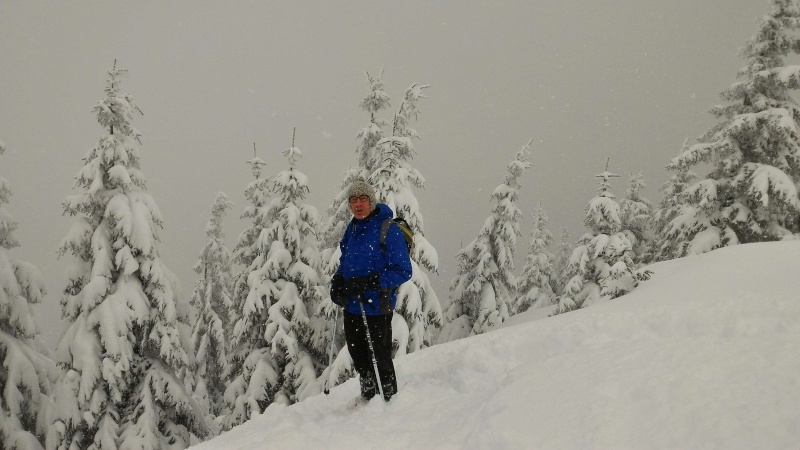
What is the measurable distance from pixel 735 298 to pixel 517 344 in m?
2.78

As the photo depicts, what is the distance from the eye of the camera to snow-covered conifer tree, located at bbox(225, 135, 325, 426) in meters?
15.2

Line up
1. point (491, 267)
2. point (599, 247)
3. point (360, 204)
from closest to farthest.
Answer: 1. point (360, 204)
2. point (599, 247)
3. point (491, 267)

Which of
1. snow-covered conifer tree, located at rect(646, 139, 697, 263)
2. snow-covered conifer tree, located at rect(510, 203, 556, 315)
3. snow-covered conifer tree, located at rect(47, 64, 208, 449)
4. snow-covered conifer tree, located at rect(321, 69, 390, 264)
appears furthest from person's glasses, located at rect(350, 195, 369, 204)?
snow-covered conifer tree, located at rect(510, 203, 556, 315)

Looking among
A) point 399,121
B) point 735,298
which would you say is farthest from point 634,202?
point 735,298

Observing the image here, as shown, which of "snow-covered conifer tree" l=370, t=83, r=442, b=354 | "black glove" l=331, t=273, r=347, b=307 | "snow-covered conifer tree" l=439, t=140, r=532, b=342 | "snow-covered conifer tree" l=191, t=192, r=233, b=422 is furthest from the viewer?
"snow-covered conifer tree" l=191, t=192, r=233, b=422

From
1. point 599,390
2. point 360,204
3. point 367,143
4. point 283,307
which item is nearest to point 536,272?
point 367,143

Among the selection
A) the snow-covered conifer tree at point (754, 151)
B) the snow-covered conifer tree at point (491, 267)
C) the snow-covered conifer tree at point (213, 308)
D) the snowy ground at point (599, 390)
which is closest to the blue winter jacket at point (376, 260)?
the snowy ground at point (599, 390)

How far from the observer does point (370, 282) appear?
5.04m

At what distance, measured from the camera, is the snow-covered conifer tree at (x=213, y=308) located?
2547 centimetres

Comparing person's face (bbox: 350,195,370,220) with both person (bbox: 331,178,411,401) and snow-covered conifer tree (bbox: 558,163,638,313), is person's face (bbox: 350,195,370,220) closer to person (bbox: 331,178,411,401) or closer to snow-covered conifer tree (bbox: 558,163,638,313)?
person (bbox: 331,178,411,401)

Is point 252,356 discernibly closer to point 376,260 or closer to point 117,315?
point 117,315

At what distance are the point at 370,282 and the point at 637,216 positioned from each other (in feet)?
88.5

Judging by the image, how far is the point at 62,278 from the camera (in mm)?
12805

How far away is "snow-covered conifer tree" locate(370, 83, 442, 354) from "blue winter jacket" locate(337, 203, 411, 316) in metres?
7.07
